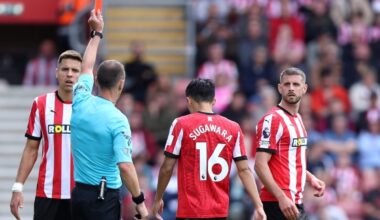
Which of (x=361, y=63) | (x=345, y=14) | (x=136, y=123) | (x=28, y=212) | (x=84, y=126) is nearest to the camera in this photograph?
(x=84, y=126)

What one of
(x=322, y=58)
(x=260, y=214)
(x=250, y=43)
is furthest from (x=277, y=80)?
(x=260, y=214)

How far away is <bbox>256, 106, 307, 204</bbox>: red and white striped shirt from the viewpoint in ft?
38.0

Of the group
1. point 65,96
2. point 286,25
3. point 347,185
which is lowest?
point 347,185

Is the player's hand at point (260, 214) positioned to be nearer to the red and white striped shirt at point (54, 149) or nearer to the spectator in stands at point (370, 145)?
the red and white striped shirt at point (54, 149)

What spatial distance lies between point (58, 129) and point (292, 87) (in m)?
2.31

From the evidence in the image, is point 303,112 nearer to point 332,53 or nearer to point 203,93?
point 332,53

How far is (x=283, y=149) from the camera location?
11609mm

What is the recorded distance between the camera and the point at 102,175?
35.2 feet

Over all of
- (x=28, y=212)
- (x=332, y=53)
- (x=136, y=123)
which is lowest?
(x=28, y=212)

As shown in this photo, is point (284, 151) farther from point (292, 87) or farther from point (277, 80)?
point (277, 80)

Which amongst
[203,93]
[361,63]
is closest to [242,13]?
[361,63]

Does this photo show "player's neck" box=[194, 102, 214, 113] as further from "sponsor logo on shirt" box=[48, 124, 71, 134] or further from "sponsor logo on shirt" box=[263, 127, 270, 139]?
"sponsor logo on shirt" box=[48, 124, 71, 134]

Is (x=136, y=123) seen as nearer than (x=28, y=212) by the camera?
No

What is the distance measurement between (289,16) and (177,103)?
2.94 metres
